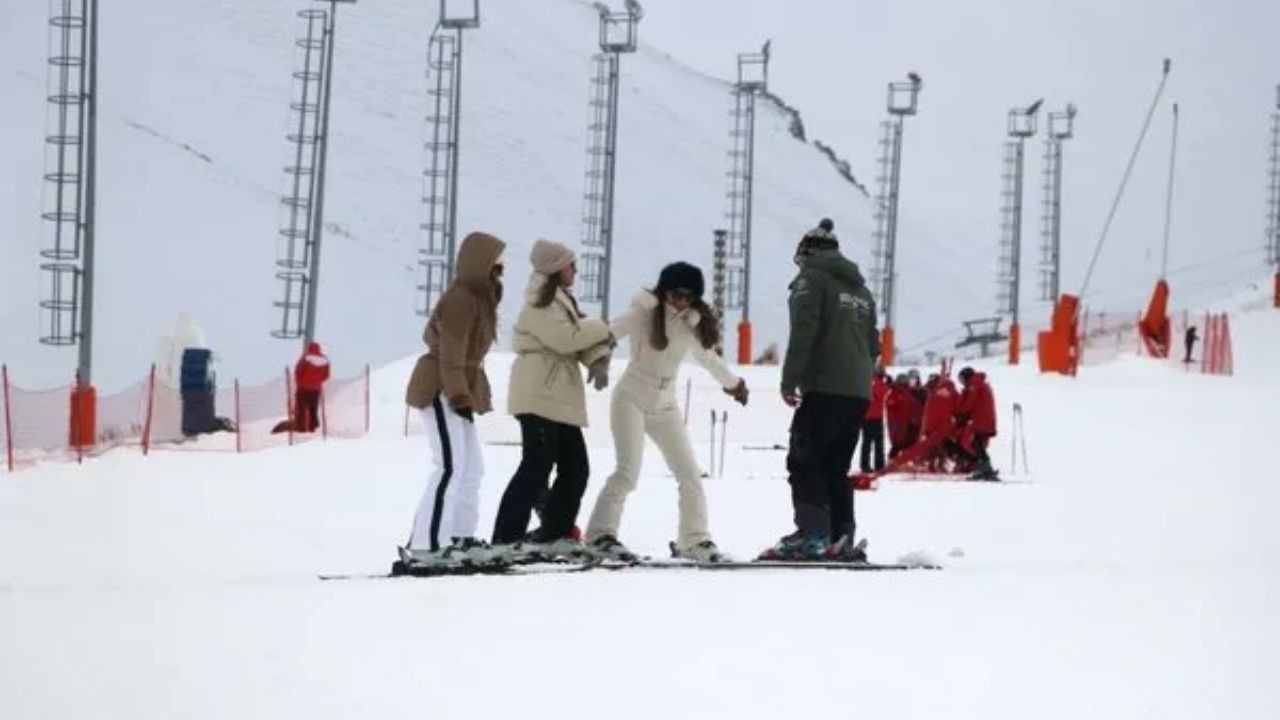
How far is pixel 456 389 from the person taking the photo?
1218cm

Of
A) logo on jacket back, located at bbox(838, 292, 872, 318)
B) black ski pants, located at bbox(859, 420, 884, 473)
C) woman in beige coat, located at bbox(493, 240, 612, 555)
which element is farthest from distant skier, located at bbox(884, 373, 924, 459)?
woman in beige coat, located at bbox(493, 240, 612, 555)

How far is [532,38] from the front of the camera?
115062 millimetres

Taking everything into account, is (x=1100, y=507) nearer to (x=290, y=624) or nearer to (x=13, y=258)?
(x=290, y=624)

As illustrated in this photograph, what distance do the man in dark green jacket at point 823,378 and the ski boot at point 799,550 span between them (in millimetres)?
12

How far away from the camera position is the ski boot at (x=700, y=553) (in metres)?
12.7

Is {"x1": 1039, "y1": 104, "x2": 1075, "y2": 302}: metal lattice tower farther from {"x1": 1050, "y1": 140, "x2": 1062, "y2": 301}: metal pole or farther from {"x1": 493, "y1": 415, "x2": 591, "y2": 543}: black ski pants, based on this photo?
{"x1": 493, "y1": 415, "x2": 591, "y2": 543}: black ski pants

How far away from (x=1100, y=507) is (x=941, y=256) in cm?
9046

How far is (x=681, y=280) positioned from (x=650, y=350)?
1.37 feet

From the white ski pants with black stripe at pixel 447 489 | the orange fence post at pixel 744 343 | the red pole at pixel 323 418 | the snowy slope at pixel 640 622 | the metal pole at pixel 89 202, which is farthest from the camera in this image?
the orange fence post at pixel 744 343

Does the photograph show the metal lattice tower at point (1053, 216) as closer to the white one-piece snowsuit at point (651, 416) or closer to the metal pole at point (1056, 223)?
the metal pole at point (1056, 223)

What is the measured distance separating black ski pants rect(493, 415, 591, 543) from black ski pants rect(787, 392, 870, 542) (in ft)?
3.69

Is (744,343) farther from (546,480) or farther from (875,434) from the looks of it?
(546,480)

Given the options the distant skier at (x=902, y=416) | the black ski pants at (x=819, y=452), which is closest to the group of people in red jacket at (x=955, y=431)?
the distant skier at (x=902, y=416)

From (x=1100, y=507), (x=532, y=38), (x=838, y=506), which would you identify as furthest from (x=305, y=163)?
(x=838, y=506)
